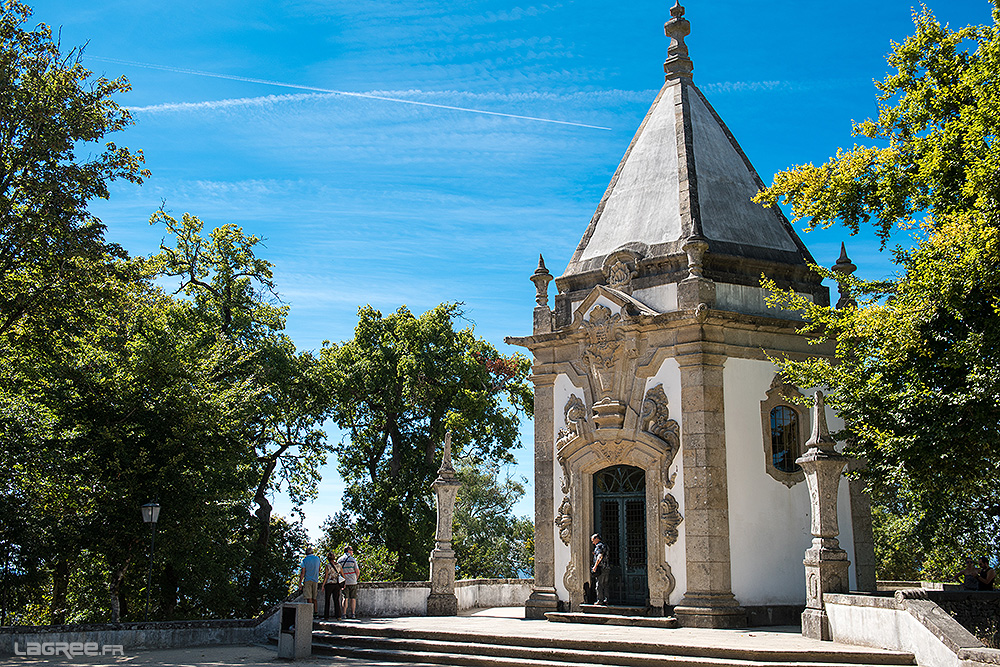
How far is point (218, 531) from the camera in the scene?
25219mm

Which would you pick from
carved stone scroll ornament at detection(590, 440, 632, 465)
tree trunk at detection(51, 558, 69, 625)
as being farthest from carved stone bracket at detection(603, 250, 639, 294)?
tree trunk at detection(51, 558, 69, 625)

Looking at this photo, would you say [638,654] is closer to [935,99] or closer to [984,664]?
[984,664]

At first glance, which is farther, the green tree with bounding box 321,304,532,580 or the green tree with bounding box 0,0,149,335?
the green tree with bounding box 321,304,532,580

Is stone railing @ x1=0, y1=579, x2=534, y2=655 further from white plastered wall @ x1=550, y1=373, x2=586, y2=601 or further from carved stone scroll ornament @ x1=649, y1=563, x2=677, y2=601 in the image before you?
carved stone scroll ornament @ x1=649, y1=563, x2=677, y2=601

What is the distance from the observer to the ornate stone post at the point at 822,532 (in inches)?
556

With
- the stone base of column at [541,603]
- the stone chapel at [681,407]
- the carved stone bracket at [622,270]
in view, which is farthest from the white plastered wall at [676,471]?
the stone base of column at [541,603]

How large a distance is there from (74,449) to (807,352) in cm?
1642

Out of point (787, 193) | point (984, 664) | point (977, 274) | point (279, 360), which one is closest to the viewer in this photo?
point (984, 664)

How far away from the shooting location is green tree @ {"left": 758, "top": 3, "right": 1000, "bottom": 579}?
12938mm

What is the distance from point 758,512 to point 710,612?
2304 millimetres

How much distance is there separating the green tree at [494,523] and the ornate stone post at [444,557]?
2219 cm

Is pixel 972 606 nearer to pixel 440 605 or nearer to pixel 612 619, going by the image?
pixel 612 619

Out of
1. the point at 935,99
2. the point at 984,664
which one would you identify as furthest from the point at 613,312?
the point at 984,664

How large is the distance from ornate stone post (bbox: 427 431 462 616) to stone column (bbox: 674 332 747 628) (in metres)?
5.78
